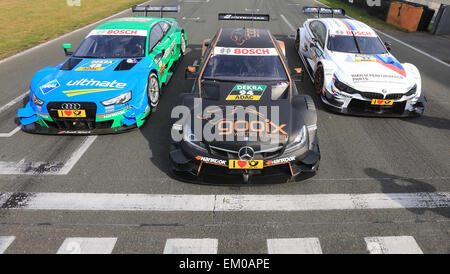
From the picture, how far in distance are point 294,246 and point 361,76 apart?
13.5 ft

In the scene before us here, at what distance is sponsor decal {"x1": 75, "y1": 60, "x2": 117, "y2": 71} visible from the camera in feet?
17.7

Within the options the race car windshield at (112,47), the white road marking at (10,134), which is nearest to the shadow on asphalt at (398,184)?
the race car windshield at (112,47)

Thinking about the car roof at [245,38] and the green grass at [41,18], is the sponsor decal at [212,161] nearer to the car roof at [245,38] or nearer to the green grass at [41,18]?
the car roof at [245,38]

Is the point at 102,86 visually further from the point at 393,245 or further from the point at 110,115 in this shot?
the point at 393,245

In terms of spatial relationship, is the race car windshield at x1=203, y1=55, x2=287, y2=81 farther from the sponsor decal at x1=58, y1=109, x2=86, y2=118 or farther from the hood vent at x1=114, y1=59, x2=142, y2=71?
the sponsor decal at x1=58, y1=109, x2=86, y2=118

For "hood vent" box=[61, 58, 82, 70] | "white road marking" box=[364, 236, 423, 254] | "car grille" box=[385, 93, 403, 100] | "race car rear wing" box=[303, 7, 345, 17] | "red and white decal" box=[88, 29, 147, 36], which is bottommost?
"white road marking" box=[364, 236, 423, 254]

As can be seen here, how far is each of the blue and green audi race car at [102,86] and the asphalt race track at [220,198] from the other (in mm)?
311

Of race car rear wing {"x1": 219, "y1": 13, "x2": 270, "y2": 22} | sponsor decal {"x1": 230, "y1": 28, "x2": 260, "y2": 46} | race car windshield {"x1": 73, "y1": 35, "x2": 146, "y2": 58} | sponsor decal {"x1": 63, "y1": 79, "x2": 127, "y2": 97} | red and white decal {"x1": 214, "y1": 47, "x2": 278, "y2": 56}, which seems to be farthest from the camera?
race car rear wing {"x1": 219, "y1": 13, "x2": 270, "y2": 22}

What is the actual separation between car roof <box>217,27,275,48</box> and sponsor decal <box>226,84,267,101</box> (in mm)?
1274

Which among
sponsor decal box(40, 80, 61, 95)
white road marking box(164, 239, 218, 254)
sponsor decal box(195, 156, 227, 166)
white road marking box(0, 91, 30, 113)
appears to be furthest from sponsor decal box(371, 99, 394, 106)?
white road marking box(0, 91, 30, 113)
